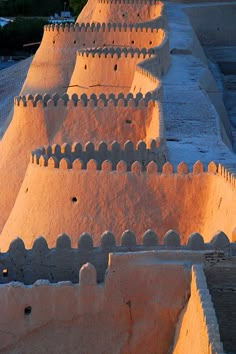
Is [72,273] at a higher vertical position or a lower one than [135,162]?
lower

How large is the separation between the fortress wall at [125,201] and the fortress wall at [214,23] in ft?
115

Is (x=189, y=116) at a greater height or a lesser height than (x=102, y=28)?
lesser

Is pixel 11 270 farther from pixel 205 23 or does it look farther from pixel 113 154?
pixel 205 23

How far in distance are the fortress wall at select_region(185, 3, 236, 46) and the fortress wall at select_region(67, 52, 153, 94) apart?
77.6ft

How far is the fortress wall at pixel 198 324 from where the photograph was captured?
29.3ft

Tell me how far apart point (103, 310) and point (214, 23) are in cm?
4071

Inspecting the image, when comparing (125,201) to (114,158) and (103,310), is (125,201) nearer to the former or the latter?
(114,158)

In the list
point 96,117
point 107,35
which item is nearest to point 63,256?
point 96,117

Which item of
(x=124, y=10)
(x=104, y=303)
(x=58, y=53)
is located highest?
(x=124, y=10)

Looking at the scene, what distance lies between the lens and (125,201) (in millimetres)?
14727

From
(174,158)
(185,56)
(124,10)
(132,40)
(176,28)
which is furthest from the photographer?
(176,28)

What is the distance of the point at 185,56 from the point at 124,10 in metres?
3.70

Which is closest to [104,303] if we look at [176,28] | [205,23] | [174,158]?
[174,158]

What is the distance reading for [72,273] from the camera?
11.6m
